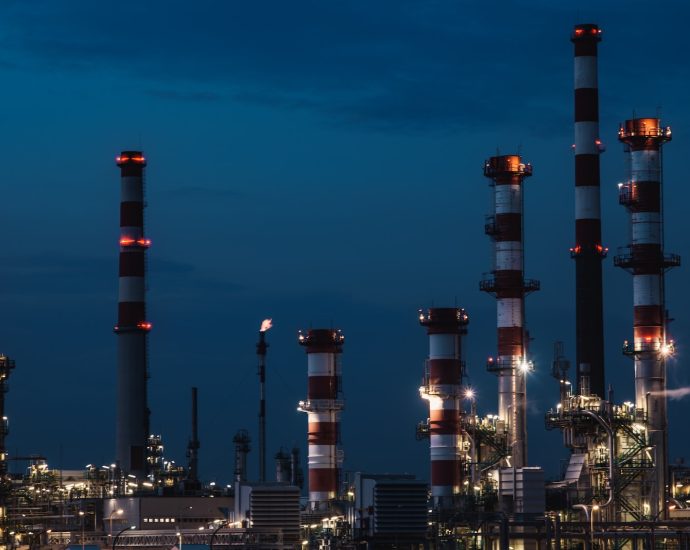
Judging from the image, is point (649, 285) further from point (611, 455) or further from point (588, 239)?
point (611, 455)

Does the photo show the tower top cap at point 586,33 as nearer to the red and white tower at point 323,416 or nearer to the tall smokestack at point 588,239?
the tall smokestack at point 588,239

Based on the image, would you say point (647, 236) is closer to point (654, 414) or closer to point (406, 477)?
point (654, 414)

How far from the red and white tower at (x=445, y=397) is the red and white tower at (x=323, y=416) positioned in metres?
6.32

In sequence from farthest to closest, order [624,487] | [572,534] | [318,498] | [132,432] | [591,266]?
1. [132,432]
2. [318,498]
3. [591,266]
4. [624,487]
5. [572,534]

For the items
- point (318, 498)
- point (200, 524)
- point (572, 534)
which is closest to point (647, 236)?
point (572, 534)

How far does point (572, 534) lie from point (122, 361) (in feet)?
104

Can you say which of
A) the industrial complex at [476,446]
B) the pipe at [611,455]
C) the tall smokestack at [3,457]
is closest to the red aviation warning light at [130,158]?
the industrial complex at [476,446]

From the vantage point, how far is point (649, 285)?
66375mm

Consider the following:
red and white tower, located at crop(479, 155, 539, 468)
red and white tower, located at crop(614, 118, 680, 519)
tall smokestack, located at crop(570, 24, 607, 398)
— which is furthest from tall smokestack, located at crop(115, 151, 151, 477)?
red and white tower, located at crop(614, 118, 680, 519)

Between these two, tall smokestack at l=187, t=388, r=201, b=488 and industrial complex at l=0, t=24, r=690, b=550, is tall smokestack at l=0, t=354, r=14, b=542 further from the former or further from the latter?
tall smokestack at l=187, t=388, r=201, b=488

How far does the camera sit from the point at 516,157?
72.6 meters

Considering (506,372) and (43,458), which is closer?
(506,372)

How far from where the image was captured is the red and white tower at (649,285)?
66062 millimetres

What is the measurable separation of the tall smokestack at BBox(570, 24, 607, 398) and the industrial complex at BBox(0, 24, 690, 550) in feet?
0.26
